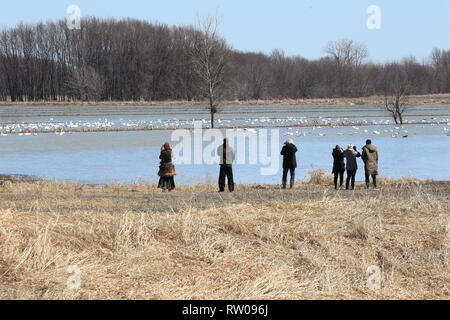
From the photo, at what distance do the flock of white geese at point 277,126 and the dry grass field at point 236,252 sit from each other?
29777 mm

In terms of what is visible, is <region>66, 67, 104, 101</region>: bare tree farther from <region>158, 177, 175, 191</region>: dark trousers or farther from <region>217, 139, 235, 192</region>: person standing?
<region>217, 139, 235, 192</region>: person standing

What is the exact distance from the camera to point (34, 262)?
8555mm

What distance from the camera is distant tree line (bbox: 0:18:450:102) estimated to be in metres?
92.4

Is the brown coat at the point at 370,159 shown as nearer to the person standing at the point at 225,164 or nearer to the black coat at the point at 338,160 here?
the black coat at the point at 338,160

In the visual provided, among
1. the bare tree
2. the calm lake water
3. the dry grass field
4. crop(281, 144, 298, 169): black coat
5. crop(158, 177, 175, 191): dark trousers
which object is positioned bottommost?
the calm lake water

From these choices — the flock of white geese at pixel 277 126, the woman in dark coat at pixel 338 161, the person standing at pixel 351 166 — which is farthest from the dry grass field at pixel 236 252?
the flock of white geese at pixel 277 126

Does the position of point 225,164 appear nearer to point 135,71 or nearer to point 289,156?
point 289,156

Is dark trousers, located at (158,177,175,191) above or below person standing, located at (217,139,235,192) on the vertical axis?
below

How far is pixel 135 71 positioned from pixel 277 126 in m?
52.6

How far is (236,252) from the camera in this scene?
9734mm

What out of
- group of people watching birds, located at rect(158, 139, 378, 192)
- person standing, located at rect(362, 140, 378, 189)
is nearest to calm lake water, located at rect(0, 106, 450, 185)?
group of people watching birds, located at rect(158, 139, 378, 192)

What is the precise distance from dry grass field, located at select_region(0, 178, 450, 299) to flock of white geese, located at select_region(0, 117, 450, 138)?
1172 inches

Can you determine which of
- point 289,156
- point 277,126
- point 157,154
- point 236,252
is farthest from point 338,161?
point 277,126
